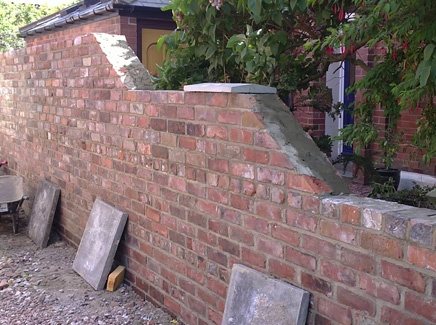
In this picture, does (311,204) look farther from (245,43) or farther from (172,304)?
(172,304)

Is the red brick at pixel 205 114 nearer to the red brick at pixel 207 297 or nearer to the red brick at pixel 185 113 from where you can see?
the red brick at pixel 185 113

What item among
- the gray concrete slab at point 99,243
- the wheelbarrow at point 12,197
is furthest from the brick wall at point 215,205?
the wheelbarrow at point 12,197

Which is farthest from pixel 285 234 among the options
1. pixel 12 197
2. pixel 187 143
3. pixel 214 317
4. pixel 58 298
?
pixel 12 197

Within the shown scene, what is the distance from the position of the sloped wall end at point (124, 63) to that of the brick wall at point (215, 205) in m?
0.07

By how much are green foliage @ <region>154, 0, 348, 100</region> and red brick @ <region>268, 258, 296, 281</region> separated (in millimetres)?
1446

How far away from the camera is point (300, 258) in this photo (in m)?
2.75

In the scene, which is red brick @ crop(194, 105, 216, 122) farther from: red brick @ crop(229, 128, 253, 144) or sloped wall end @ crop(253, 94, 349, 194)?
sloped wall end @ crop(253, 94, 349, 194)

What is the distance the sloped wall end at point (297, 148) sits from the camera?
2699mm

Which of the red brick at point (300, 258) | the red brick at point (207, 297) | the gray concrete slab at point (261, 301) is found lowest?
the red brick at point (207, 297)

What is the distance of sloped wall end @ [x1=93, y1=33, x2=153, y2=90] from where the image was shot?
4406mm

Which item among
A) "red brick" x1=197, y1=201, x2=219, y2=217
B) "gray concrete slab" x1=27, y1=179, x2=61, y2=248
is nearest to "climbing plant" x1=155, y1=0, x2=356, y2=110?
"red brick" x1=197, y1=201, x2=219, y2=217

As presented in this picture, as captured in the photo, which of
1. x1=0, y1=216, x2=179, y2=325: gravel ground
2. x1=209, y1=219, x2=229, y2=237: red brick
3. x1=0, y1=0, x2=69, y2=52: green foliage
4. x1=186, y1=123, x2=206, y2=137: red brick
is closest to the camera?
x1=209, y1=219, x2=229, y2=237: red brick

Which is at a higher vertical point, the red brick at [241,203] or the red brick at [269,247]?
the red brick at [241,203]

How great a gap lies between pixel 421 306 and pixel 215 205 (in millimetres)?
1511
